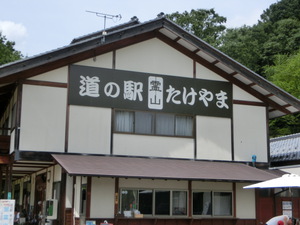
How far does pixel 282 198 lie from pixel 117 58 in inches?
319

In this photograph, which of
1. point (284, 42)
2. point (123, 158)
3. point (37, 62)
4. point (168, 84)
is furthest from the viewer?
point (284, 42)

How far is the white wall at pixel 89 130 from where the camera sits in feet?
49.8

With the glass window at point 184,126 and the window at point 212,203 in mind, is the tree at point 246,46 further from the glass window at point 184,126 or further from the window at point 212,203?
the window at point 212,203

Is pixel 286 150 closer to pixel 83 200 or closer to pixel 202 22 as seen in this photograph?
pixel 83 200

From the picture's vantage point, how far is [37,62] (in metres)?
14.5

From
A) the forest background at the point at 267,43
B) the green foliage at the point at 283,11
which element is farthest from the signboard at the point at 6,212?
the green foliage at the point at 283,11

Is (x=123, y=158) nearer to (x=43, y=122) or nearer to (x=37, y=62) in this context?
(x=43, y=122)

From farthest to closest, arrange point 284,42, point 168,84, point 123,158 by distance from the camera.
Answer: point 284,42, point 168,84, point 123,158

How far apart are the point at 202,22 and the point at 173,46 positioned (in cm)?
3128

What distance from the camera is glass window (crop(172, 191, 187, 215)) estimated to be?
50.7ft

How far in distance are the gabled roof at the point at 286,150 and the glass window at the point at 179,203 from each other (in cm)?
544

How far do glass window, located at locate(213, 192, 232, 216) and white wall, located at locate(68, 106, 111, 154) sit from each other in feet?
14.0

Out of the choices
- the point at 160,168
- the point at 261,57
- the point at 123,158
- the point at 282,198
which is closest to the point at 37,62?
the point at 123,158

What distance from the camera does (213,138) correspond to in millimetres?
16859
